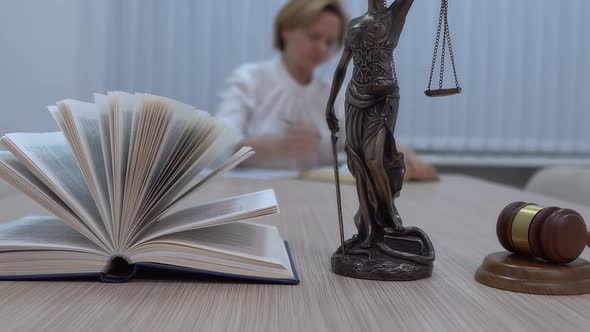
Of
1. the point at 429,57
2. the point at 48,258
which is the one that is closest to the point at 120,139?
the point at 48,258

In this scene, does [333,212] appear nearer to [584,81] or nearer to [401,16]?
[401,16]

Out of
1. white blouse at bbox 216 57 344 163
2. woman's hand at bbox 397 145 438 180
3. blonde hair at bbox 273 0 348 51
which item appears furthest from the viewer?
white blouse at bbox 216 57 344 163

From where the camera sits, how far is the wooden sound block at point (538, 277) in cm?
58

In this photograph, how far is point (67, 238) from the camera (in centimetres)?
63

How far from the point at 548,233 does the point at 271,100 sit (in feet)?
7.27

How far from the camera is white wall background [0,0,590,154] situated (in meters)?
2.91

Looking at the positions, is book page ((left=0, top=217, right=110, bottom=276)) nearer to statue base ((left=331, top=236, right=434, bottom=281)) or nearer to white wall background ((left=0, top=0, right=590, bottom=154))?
statue base ((left=331, top=236, right=434, bottom=281))

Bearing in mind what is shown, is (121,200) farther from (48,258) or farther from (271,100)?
(271,100)

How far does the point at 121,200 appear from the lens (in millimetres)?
597

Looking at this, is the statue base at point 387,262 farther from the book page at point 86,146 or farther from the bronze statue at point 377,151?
the book page at point 86,146

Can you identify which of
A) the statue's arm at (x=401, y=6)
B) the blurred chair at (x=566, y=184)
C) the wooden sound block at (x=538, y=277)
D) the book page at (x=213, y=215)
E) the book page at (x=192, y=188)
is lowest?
the blurred chair at (x=566, y=184)

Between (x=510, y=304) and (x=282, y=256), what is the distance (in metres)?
0.22

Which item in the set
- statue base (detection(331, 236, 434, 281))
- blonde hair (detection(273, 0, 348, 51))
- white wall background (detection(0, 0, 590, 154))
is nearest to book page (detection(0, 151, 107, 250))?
statue base (detection(331, 236, 434, 281))

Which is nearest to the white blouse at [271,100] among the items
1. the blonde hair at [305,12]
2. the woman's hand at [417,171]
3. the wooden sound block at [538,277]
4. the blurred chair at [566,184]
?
the blonde hair at [305,12]
